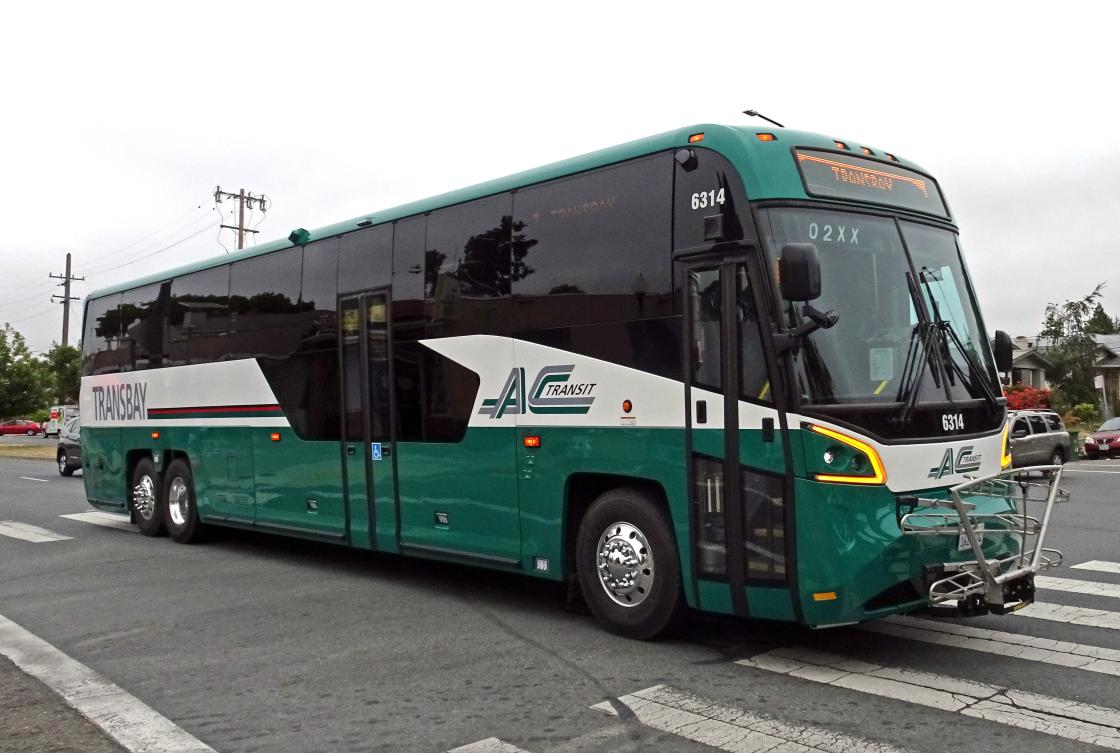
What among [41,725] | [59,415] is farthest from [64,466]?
[41,725]

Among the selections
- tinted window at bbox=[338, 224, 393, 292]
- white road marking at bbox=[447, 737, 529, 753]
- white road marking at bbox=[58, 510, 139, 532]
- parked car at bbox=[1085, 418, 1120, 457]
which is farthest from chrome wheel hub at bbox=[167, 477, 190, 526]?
parked car at bbox=[1085, 418, 1120, 457]

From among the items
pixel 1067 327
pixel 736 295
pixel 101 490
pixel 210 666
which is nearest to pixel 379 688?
pixel 210 666

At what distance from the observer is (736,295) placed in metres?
6.46

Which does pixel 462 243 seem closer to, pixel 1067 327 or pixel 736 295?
pixel 736 295

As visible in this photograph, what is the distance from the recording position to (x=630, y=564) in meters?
7.15

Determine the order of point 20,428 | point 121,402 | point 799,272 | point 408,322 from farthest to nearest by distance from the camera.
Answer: point 20,428 → point 121,402 → point 408,322 → point 799,272

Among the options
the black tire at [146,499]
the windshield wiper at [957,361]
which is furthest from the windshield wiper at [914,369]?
the black tire at [146,499]

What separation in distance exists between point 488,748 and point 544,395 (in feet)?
10.6

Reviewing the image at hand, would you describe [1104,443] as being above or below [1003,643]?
above

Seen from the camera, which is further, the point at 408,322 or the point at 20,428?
the point at 20,428

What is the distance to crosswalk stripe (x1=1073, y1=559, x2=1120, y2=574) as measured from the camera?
977 centimetres

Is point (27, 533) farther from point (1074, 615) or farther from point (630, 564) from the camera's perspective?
point (1074, 615)

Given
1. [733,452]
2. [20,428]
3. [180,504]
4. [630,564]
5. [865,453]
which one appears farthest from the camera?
[20,428]

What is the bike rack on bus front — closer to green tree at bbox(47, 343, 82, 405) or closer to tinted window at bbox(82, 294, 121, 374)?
tinted window at bbox(82, 294, 121, 374)
